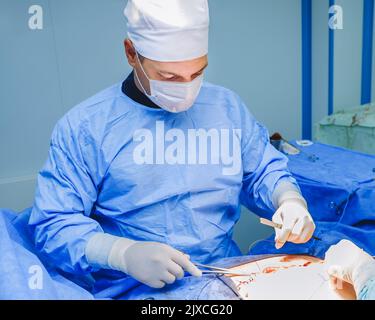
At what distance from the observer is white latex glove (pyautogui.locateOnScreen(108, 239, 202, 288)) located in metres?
0.94

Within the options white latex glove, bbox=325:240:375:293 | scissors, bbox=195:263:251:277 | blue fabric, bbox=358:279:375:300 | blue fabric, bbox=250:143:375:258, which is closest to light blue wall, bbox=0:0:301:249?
blue fabric, bbox=250:143:375:258

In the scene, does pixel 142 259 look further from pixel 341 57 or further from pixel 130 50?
pixel 341 57

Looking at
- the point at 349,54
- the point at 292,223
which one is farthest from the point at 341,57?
the point at 292,223

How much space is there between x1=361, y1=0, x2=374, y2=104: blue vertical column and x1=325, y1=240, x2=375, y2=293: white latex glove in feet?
3.62

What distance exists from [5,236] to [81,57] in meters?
0.71

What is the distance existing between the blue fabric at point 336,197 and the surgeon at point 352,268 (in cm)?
13

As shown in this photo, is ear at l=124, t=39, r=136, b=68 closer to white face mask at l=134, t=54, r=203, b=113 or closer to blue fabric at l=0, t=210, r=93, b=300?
white face mask at l=134, t=54, r=203, b=113

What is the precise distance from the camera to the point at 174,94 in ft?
3.53

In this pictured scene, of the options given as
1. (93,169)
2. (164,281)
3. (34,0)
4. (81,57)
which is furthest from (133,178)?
(34,0)

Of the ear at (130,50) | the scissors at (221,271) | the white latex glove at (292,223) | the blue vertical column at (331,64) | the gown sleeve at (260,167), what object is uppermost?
the ear at (130,50)

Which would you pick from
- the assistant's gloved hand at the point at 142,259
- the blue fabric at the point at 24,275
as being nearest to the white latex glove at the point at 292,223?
the assistant's gloved hand at the point at 142,259

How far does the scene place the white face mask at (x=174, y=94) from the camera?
1063 mm

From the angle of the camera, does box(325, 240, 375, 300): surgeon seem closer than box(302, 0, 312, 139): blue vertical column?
Yes

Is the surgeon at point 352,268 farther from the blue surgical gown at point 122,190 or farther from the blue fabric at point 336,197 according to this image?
the blue surgical gown at point 122,190
